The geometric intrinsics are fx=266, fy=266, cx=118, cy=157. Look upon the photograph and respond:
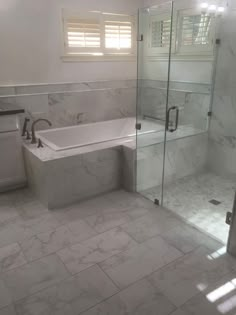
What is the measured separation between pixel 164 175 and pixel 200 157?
25.7 inches

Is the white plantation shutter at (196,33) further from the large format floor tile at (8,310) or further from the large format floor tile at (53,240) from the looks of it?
the large format floor tile at (8,310)

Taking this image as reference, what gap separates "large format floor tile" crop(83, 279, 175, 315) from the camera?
153cm

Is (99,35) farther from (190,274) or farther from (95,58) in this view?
(190,274)

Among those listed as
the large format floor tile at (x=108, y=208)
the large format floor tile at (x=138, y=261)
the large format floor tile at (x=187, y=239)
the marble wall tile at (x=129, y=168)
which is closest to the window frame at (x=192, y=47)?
the marble wall tile at (x=129, y=168)

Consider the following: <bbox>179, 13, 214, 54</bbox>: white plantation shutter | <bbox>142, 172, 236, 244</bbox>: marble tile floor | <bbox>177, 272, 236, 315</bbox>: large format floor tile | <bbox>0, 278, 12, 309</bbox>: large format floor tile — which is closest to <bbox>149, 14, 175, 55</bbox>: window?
<bbox>179, 13, 214, 54</bbox>: white plantation shutter

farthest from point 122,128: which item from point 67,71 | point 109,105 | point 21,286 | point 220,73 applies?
point 21,286

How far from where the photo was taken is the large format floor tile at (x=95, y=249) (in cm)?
191

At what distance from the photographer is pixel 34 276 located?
180 cm

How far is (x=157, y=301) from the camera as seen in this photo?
5.24 feet

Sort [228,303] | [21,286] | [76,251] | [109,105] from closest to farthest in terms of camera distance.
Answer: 1. [228,303]
2. [21,286]
3. [76,251]
4. [109,105]

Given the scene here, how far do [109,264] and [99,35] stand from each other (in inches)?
115

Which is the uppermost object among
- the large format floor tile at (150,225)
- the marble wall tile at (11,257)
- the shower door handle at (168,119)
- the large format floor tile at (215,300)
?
the shower door handle at (168,119)

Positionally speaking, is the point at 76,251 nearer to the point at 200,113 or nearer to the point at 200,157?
the point at 200,157

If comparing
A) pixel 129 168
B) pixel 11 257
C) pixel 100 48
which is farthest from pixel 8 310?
pixel 100 48
